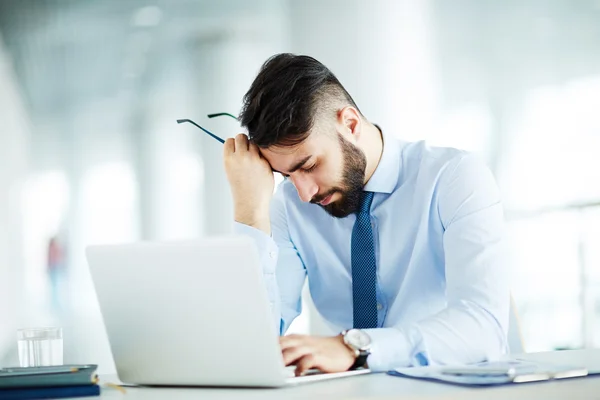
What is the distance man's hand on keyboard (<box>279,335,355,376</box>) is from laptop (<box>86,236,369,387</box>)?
20 mm

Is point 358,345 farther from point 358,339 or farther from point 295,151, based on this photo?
point 295,151

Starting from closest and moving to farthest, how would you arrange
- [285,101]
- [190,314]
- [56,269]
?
[190,314] → [285,101] → [56,269]

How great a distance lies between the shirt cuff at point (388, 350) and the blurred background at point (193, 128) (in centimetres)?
295

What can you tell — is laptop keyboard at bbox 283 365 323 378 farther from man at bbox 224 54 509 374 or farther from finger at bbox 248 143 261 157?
finger at bbox 248 143 261 157

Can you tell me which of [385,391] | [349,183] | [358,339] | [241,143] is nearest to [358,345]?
[358,339]

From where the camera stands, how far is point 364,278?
1.80m

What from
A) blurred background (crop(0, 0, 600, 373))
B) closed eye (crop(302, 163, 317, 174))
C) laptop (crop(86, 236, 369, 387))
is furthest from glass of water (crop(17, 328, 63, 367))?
blurred background (crop(0, 0, 600, 373))

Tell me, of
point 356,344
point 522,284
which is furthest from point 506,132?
point 356,344

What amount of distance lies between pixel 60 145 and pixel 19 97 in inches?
13.4

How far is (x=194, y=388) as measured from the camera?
3.90 feet

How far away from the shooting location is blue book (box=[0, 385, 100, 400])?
1.12 metres

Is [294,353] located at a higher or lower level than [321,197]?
lower

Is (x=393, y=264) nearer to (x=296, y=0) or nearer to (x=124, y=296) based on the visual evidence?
(x=124, y=296)

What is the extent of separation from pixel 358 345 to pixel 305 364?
114mm
